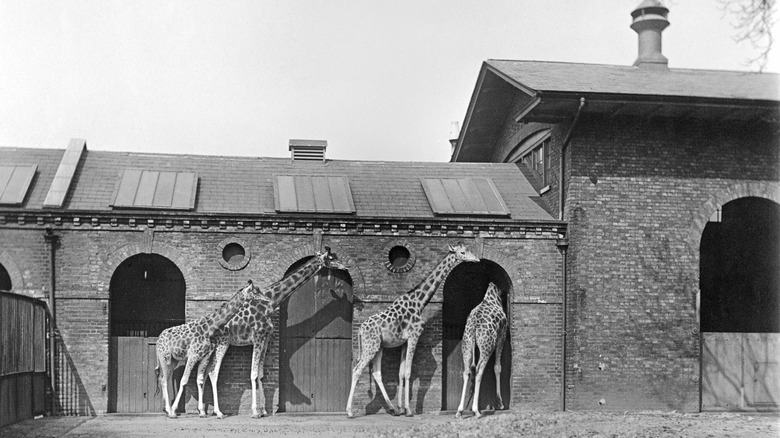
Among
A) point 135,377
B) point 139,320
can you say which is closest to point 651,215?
point 139,320

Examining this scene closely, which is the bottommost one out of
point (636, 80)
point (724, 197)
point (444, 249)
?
point (444, 249)

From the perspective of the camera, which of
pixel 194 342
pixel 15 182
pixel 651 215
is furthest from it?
pixel 651 215

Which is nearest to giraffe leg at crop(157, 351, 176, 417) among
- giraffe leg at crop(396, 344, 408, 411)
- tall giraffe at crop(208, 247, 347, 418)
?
tall giraffe at crop(208, 247, 347, 418)

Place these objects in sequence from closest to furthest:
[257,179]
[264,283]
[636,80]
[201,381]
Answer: [201,381]
[264,283]
[636,80]
[257,179]

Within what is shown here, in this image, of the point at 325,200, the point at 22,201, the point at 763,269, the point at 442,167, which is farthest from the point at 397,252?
the point at 763,269

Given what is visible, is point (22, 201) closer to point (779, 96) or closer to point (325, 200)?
point (325, 200)

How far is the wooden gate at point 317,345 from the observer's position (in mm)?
18656

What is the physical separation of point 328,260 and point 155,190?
4063mm

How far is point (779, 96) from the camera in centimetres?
1797

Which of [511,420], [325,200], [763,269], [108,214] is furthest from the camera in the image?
[763,269]

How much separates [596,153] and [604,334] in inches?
→ 146

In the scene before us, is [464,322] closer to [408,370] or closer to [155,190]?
[408,370]

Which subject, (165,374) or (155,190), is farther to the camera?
(155,190)

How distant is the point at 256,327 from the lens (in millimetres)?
17516
